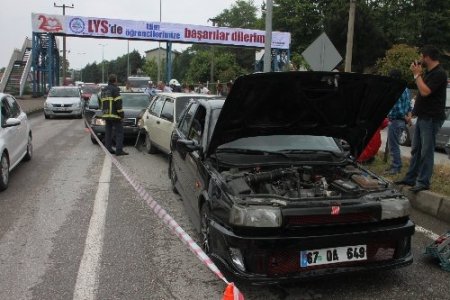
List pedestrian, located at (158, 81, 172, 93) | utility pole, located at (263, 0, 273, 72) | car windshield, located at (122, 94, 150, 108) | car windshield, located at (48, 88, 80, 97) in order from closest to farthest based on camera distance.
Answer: utility pole, located at (263, 0, 273, 72)
car windshield, located at (122, 94, 150, 108)
pedestrian, located at (158, 81, 172, 93)
car windshield, located at (48, 88, 80, 97)

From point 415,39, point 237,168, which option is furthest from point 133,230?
point 415,39

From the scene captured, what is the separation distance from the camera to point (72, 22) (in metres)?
30.5

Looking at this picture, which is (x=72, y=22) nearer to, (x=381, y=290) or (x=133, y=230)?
(x=133, y=230)

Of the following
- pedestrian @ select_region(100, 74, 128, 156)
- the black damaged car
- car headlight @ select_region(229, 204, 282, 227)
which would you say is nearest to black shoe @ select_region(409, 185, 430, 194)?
the black damaged car

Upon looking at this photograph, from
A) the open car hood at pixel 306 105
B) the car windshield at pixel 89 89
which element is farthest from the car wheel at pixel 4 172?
the car windshield at pixel 89 89

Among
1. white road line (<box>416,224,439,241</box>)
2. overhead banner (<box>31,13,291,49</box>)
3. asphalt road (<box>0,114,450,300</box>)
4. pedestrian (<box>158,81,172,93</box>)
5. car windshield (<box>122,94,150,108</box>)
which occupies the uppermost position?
overhead banner (<box>31,13,291,49</box>)

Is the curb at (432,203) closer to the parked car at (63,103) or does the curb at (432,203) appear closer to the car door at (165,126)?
the car door at (165,126)

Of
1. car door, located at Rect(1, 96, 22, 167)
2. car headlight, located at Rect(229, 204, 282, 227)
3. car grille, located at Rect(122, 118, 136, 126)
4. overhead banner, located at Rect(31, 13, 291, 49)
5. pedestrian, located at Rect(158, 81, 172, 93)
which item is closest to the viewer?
car headlight, located at Rect(229, 204, 282, 227)

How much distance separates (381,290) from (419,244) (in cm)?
136

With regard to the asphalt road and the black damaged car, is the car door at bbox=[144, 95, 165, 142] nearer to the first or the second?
the asphalt road

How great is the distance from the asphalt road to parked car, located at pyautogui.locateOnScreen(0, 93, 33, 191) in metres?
0.35

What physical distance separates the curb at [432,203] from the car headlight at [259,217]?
3.38m

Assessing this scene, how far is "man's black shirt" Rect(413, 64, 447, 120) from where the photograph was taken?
247 inches

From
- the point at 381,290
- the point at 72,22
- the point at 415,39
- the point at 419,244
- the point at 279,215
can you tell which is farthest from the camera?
the point at 415,39
